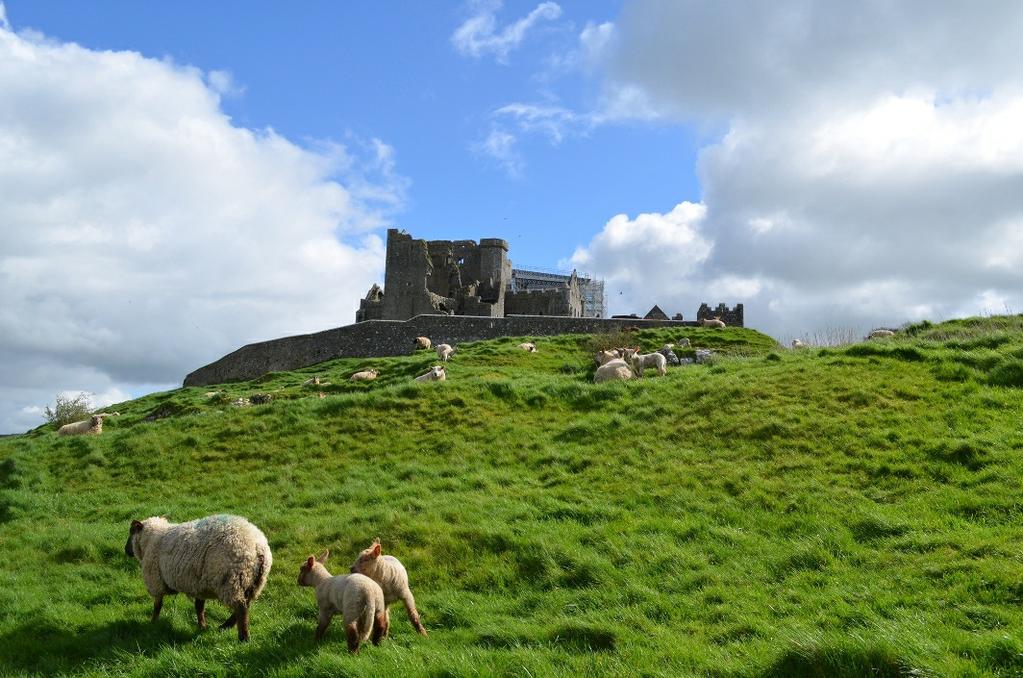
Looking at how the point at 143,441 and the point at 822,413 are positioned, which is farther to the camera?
the point at 143,441

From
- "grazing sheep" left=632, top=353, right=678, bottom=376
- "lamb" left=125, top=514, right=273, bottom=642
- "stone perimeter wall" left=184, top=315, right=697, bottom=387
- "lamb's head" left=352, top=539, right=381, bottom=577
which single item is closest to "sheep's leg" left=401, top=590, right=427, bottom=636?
"lamb's head" left=352, top=539, right=381, bottom=577

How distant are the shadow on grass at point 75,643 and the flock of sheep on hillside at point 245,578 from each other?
361mm

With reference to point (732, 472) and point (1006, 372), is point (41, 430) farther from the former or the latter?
point (1006, 372)

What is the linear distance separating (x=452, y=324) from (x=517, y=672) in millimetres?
35606

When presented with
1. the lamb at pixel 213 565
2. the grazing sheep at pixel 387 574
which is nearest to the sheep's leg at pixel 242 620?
the lamb at pixel 213 565

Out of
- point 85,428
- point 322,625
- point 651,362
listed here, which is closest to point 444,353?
point 651,362

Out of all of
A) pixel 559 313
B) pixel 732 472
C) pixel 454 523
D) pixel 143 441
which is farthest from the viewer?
pixel 559 313

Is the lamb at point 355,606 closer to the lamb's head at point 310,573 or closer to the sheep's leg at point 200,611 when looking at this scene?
the lamb's head at point 310,573

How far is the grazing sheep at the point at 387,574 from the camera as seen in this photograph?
8.95 meters

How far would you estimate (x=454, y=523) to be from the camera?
12578 mm

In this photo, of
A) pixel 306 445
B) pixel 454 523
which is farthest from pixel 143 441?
pixel 454 523

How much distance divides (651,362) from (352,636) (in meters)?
17.0

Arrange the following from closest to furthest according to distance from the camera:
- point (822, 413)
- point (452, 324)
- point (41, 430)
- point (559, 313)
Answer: point (822, 413), point (41, 430), point (452, 324), point (559, 313)

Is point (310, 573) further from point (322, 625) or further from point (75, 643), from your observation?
point (75, 643)
